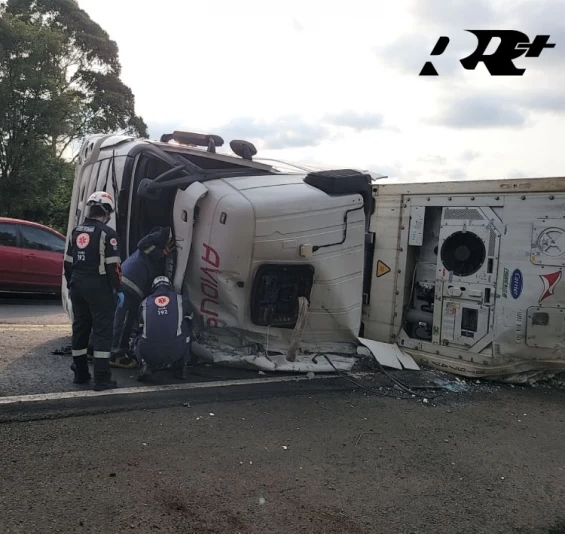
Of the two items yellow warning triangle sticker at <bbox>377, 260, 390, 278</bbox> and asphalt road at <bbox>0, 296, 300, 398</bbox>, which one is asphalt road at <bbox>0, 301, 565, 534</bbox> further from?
yellow warning triangle sticker at <bbox>377, 260, 390, 278</bbox>

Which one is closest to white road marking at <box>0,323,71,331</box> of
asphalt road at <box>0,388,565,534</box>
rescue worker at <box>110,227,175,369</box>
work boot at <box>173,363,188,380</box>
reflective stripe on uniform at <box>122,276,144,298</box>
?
rescue worker at <box>110,227,175,369</box>

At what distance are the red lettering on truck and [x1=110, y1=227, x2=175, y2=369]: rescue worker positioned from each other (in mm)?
468

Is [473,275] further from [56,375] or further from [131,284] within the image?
[56,375]

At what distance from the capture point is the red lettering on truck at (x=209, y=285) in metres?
5.16

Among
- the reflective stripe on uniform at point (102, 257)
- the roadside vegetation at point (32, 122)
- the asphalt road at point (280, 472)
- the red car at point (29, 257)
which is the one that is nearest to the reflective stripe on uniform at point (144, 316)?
the reflective stripe on uniform at point (102, 257)

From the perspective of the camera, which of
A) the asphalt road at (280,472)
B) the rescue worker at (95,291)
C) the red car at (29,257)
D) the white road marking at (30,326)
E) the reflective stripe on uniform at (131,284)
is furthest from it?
the red car at (29,257)

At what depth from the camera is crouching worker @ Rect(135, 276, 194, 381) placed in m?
4.73

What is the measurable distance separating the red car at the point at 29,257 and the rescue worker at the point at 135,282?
15.5ft

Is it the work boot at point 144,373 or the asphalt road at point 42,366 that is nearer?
the asphalt road at point 42,366

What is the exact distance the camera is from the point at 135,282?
5285mm

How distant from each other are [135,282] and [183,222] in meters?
0.75

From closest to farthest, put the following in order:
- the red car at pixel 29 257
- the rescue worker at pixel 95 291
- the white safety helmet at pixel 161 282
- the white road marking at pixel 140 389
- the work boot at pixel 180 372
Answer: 1. the white road marking at pixel 140 389
2. the rescue worker at pixel 95 291
3. the work boot at pixel 180 372
4. the white safety helmet at pixel 161 282
5. the red car at pixel 29 257

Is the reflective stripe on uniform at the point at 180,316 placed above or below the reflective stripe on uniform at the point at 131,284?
below

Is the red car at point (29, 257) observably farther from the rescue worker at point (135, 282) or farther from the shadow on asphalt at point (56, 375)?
the rescue worker at point (135, 282)
